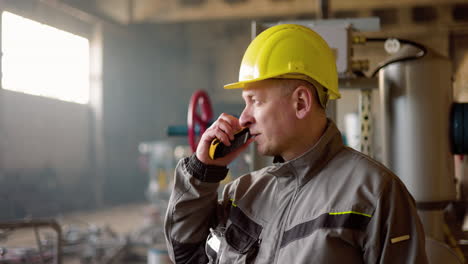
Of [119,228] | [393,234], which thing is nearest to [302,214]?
[393,234]

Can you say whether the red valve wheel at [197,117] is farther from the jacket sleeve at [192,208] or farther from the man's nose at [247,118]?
the man's nose at [247,118]

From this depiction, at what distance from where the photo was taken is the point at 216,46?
13391mm

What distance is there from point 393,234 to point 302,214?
0.22 metres

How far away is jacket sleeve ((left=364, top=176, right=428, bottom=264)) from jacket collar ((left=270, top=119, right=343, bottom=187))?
0.20 m

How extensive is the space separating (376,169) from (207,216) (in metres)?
0.53

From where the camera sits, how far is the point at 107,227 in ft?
19.3

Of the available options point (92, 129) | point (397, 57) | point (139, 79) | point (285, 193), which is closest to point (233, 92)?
point (139, 79)

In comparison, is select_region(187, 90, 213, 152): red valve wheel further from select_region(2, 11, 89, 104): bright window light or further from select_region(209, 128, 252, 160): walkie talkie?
select_region(2, 11, 89, 104): bright window light

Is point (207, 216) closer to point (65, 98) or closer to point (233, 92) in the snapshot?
point (65, 98)

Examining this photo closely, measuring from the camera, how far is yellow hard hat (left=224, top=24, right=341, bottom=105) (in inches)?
48.6

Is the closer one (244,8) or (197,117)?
(197,117)

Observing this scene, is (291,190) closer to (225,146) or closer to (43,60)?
(225,146)

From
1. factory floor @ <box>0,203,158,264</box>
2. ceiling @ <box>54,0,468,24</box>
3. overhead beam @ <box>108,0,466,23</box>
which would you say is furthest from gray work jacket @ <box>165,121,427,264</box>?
overhead beam @ <box>108,0,466,23</box>

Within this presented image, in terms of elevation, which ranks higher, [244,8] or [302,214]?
[244,8]
